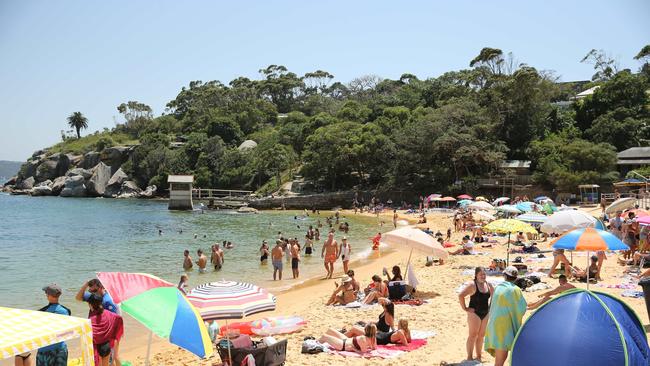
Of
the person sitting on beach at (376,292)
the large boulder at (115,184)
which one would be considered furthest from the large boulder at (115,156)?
the person sitting on beach at (376,292)

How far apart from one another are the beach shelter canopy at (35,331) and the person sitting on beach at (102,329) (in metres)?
1.36

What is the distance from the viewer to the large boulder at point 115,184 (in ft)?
248

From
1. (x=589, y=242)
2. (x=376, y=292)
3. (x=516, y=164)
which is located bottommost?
(x=376, y=292)

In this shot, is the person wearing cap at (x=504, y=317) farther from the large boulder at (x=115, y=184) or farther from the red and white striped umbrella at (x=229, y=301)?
the large boulder at (x=115, y=184)

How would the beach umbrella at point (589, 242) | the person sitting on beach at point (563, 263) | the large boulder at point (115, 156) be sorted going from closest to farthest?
the beach umbrella at point (589, 242) → the person sitting on beach at point (563, 263) → the large boulder at point (115, 156)

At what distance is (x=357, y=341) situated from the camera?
28.2 feet

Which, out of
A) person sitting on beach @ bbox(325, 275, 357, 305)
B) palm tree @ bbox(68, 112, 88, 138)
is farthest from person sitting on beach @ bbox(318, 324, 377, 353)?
palm tree @ bbox(68, 112, 88, 138)

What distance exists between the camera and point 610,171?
4041cm

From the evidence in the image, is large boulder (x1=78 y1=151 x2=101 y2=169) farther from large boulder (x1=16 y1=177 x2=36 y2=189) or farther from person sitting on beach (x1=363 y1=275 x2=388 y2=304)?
person sitting on beach (x1=363 y1=275 x2=388 y2=304)

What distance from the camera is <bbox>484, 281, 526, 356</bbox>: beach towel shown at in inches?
255

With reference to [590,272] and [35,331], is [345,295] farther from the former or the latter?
[35,331]

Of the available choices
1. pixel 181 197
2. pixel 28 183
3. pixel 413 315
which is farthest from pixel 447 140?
pixel 28 183

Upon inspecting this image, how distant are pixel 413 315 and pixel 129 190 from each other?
71.0 meters

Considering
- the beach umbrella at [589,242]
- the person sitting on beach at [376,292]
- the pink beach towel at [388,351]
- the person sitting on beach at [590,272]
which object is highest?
the beach umbrella at [589,242]
